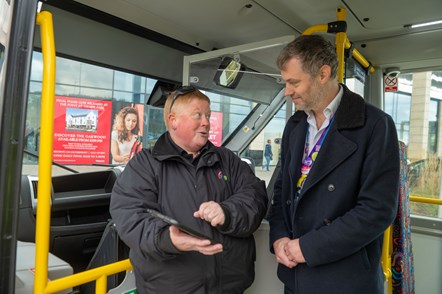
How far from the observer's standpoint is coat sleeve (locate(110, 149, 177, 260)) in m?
1.24

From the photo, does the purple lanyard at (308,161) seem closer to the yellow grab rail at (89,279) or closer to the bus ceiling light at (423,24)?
the yellow grab rail at (89,279)

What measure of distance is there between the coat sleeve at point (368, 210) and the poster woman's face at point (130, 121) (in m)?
2.21

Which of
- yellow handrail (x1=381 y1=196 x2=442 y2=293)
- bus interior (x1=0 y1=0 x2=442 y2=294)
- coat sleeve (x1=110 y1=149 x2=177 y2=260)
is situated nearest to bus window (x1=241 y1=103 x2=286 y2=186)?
bus interior (x1=0 y1=0 x2=442 y2=294)

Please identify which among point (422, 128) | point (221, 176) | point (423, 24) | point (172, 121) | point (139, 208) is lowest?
point (139, 208)

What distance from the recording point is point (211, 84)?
3.24 meters

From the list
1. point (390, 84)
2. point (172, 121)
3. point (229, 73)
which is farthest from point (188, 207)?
point (390, 84)

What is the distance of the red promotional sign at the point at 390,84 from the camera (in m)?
3.59

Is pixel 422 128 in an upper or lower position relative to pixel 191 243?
upper

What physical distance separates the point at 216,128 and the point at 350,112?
2.47m

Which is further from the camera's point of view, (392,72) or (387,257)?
(392,72)

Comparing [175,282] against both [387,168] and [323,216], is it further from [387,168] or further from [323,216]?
[387,168]

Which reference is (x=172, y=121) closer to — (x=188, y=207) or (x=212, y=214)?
(x=188, y=207)

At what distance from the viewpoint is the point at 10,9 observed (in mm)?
1036

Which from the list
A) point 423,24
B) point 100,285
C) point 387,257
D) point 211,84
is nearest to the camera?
point 100,285
